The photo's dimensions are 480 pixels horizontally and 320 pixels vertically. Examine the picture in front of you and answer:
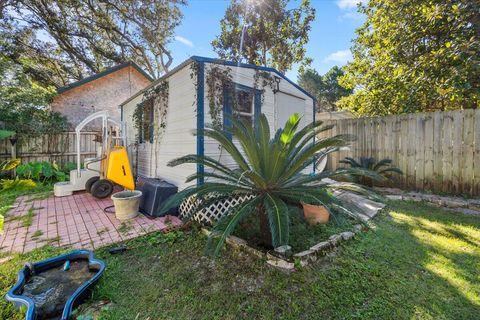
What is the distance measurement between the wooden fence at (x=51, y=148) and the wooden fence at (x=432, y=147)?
28.4 ft

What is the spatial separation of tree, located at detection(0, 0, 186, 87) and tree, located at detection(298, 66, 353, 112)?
50.6 feet

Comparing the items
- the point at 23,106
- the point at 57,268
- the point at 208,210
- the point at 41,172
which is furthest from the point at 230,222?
the point at 23,106

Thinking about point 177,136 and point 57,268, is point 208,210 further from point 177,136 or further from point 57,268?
point 57,268

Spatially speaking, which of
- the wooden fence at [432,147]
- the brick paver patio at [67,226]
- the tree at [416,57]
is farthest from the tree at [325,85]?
the brick paver patio at [67,226]

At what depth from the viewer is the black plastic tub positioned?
182cm

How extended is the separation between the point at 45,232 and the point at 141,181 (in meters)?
1.94

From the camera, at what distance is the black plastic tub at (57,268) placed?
182cm

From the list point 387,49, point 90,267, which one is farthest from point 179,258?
point 387,49

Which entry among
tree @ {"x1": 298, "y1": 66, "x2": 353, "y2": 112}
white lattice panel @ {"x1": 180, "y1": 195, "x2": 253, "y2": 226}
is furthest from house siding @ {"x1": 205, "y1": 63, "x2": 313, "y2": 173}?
tree @ {"x1": 298, "y1": 66, "x2": 353, "y2": 112}

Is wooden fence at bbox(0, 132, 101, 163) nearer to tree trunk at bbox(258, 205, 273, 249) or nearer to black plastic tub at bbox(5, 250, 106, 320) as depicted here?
black plastic tub at bbox(5, 250, 106, 320)

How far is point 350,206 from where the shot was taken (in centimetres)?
Result: 275

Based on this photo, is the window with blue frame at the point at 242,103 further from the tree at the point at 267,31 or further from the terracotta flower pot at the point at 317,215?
the tree at the point at 267,31

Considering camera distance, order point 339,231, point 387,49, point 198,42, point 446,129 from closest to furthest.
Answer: point 339,231 → point 446,129 → point 387,49 → point 198,42

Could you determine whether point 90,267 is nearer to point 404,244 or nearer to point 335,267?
point 335,267
